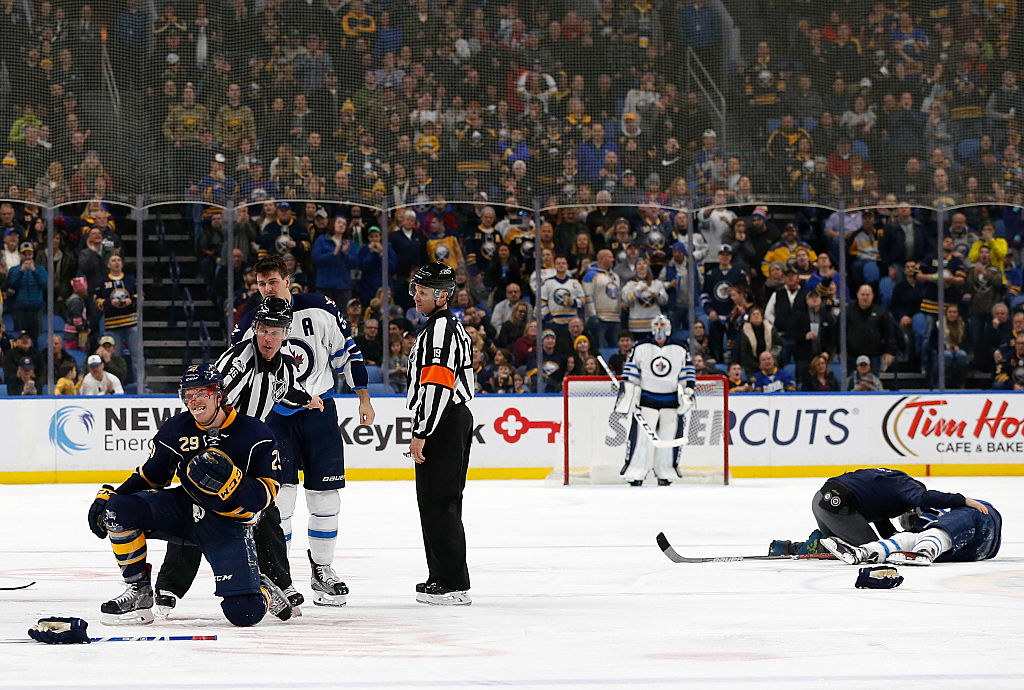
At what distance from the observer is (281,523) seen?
587cm

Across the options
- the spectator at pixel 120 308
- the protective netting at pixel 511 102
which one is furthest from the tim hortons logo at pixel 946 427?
the spectator at pixel 120 308

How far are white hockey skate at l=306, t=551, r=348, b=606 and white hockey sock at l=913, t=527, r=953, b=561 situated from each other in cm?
282

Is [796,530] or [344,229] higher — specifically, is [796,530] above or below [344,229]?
below

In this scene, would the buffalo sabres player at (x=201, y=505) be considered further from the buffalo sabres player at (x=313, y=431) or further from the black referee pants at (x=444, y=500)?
the black referee pants at (x=444, y=500)

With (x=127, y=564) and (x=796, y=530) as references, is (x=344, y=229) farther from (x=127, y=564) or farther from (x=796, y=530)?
(x=127, y=564)

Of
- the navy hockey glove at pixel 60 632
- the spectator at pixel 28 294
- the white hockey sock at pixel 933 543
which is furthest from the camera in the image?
the spectator at pixel 28 294

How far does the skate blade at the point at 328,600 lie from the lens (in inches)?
230

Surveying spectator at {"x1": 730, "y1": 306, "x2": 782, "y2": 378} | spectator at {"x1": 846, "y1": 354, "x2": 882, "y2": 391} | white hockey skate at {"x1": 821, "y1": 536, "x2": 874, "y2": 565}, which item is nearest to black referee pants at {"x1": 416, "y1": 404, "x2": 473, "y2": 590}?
white hockey skate at {"x1": 821, "y1": 536, "x2": 874, "y2": 565}

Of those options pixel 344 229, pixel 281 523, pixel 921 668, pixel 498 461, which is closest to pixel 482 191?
pixel 344 229

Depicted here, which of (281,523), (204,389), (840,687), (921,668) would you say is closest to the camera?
(840,687)

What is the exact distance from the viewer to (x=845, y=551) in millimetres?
7102

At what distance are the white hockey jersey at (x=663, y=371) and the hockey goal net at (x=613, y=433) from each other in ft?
0.98

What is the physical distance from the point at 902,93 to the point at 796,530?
332 inches

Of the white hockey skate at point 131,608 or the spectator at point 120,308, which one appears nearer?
the white hockey skate at point 131,608
